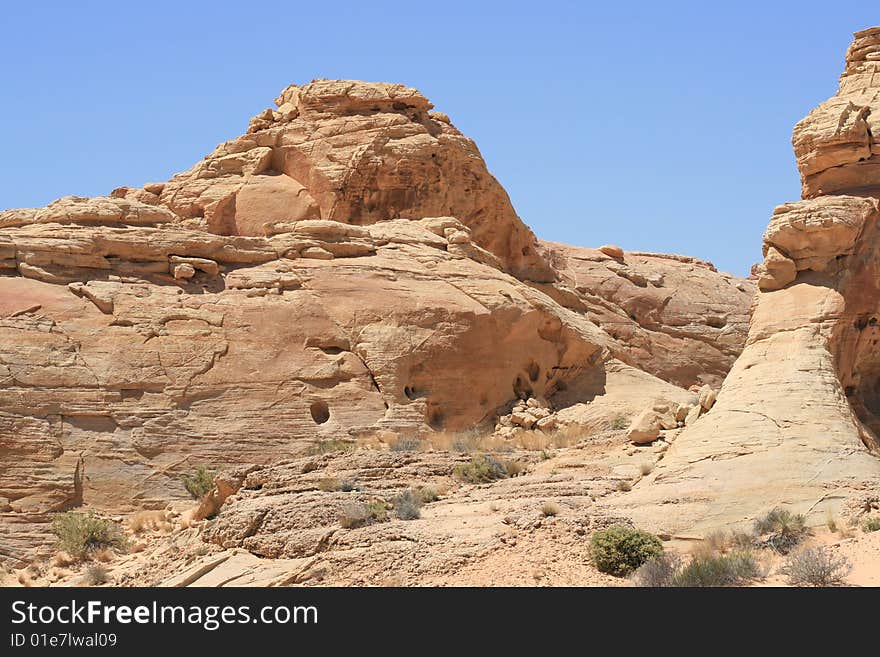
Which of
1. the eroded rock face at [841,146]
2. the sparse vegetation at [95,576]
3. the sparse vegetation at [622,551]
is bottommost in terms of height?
the sparse vegetation at [622,551]

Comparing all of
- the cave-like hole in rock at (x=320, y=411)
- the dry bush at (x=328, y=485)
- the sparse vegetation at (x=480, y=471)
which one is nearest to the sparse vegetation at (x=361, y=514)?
the dry bush at (x=328, y=485)

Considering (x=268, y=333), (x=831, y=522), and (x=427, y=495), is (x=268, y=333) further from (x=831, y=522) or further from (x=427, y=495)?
(x=831, y=522)

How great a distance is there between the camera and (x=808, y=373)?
19453mm

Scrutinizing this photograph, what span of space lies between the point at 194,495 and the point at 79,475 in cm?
181

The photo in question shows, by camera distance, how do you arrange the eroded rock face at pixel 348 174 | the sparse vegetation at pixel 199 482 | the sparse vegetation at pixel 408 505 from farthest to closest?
the eroded rock face at pixel 348 174, the sparse vegetation at pixel 199 482, the sparse vegetation at pixel 408 505

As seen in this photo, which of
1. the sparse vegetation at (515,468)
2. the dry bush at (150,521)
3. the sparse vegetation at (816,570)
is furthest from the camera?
the dry bush at (150,521)

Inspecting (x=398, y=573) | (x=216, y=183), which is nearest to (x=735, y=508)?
(x=398, y=573)

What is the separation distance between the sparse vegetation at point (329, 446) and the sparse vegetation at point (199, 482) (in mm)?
1757

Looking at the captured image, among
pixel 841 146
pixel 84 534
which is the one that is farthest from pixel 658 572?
pixel 84 534

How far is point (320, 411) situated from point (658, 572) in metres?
10.9

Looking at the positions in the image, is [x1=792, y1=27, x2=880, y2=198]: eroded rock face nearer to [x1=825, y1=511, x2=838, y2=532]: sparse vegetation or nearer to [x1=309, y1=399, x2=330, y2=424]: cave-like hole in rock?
[x1=825, y1=511, x2=838, y2=532]: sparse vegetation

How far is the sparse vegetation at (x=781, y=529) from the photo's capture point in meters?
16.5

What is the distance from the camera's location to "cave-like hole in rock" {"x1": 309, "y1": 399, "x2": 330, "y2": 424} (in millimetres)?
25766

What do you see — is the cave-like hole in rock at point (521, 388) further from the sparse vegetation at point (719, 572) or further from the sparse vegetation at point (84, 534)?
the sparse vegetation at point (719, 572)
